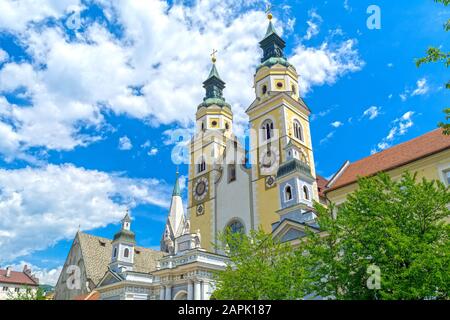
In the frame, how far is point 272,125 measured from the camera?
135ft

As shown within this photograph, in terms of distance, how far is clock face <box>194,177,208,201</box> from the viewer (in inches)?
1773

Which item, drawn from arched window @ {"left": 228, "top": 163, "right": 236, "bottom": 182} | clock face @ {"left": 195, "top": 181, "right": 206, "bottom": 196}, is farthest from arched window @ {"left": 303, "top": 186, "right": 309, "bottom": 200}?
clock face @ {"left": 195, "top": 181, "right": 206, "bottom": 196}

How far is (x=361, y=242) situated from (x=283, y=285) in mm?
3899

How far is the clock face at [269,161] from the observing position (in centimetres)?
3844

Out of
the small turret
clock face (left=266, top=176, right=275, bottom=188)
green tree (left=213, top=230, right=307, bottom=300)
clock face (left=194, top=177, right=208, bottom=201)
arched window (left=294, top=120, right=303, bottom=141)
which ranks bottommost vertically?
green tree (left=213, top=230, right=307, bottom=300)

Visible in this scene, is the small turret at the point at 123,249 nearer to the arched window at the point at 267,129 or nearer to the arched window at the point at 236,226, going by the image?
the arched window at the point at 236,226

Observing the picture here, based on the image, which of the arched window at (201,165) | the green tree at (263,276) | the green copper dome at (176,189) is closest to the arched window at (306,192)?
the green tree at (263,276)

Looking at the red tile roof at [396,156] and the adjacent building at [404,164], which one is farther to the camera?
the red tile roof at [396,156]

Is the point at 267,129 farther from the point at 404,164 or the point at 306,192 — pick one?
the point at 404,164

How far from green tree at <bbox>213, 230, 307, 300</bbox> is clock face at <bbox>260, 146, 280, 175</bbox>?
19.0m

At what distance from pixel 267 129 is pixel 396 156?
1641 cm

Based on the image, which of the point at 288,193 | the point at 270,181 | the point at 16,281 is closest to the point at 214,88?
the point at 270,181

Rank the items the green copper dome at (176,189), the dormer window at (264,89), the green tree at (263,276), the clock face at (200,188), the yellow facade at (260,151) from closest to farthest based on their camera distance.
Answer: the green tree at (263,276), the yellow facade at (260,151), the dormer window at (264,89), the clock face at (200,188), the green copper dome at (176,189)

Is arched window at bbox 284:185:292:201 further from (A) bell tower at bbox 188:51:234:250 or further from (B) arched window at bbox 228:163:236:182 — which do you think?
(A) bell tower at bbox 188:51:234:250
